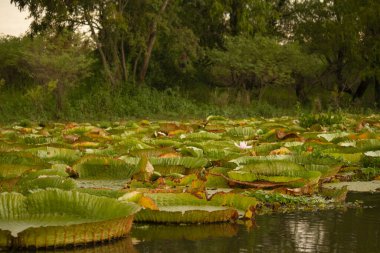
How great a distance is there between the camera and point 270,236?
2.31m

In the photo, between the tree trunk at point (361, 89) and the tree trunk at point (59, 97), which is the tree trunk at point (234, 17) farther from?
the tree trunk at point (59, 97)

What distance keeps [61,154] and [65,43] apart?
57.5 ft

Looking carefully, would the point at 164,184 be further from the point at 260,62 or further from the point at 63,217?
the point at 260,62

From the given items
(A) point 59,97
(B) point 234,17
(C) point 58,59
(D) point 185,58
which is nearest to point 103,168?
(A) point 59,97

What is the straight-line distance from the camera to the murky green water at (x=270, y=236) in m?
2.12

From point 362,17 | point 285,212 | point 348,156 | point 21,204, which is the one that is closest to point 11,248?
point 21,204

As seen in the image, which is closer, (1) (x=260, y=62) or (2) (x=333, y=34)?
(1) (x=260, y=62)

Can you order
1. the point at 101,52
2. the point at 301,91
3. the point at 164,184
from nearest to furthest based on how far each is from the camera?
the point at 164,184
the point at 101,52
the point at 301,91

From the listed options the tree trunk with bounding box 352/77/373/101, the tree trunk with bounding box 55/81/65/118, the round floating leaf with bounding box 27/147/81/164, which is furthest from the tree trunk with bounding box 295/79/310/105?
the round floating leaf with bounding box 27/147/81/164

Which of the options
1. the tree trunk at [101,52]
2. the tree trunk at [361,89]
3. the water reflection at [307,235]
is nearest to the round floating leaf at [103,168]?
the water reflection at [307,235]

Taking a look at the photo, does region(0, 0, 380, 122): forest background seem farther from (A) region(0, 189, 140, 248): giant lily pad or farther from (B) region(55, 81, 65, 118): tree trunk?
(A) region(0, 189, 140, 248): giant lily pad

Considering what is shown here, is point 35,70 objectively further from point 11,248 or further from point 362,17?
point 11,248

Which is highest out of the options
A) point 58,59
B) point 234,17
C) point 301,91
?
point 234,17

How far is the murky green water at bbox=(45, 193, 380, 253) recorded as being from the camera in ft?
6.97
